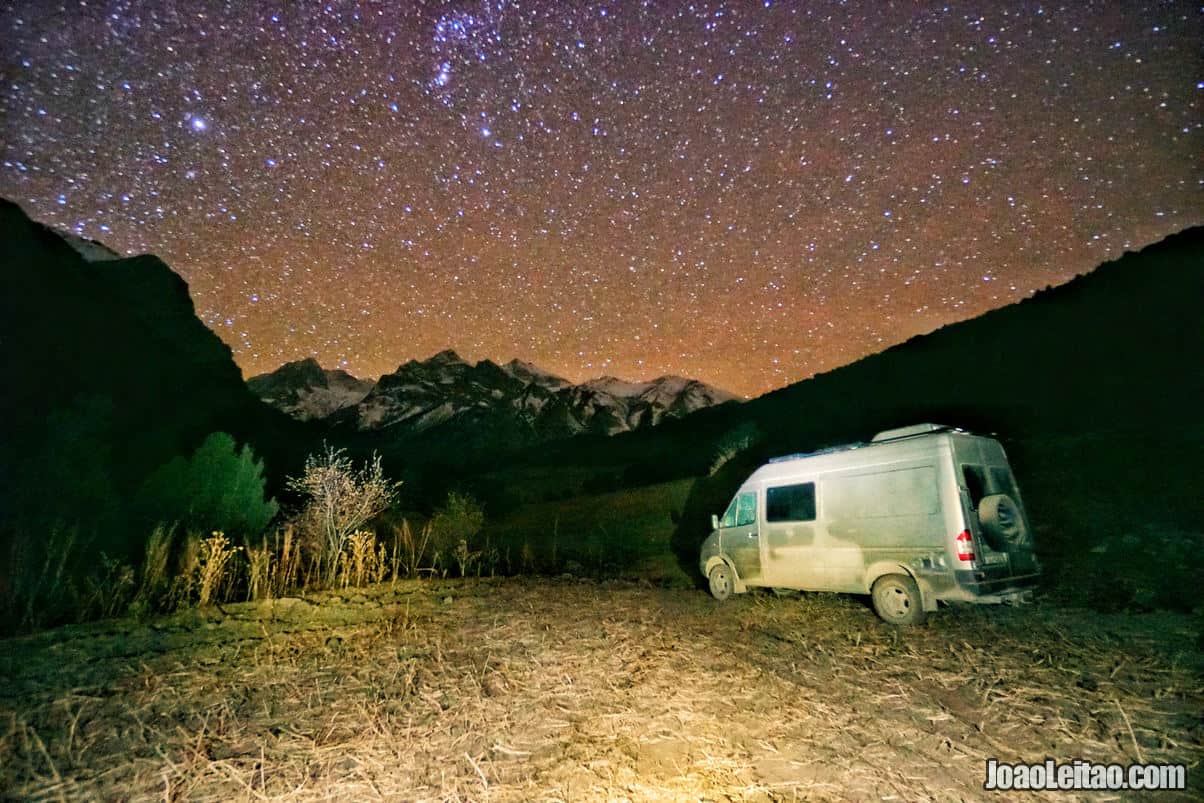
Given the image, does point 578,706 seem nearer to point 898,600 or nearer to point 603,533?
Result: point 898,600

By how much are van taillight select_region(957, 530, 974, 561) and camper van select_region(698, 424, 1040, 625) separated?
0.04ft

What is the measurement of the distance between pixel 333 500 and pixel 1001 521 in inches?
454

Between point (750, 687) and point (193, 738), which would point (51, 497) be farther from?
point (750, 687)

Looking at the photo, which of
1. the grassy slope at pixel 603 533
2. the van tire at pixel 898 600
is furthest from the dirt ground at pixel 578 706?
the grassy slope at pixel 603 533

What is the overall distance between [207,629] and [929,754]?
26.4ft

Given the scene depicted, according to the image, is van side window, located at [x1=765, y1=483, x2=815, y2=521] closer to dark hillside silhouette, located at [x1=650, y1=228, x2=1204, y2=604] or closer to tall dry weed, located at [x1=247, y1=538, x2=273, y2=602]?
dark hillside silhouette, located at [x1=650, y1=228, x2=1204, y2=604]

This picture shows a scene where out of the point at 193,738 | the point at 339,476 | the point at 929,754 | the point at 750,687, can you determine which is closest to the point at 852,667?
the point at 750,687

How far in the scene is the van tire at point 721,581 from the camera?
9.09 m

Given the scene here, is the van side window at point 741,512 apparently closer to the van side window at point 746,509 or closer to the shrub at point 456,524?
the van side window at point 746,509

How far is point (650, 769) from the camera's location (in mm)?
3441

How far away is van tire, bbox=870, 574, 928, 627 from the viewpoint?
265 inches

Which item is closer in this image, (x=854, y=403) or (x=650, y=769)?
(x=650, y=769)

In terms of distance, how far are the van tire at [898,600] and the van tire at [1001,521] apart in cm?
115

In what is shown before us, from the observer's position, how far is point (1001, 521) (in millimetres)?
6520
